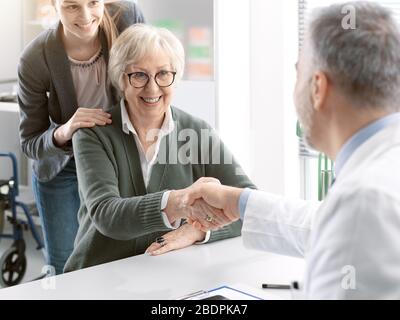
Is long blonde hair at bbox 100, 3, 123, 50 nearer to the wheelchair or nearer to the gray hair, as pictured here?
the gray hair

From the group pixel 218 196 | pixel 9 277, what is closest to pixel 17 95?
pixel 9 277

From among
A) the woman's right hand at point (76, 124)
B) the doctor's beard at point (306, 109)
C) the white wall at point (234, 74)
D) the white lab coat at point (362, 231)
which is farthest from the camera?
the white wall at point (234, 74)

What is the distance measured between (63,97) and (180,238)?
1.98ft

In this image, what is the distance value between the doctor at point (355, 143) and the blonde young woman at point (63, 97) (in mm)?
1003

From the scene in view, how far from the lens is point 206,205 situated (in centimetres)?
188

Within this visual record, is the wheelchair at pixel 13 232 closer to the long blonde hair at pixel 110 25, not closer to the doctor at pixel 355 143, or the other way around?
the long blonde hair at pixel 110 25

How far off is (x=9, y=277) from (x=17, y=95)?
1.95 ft

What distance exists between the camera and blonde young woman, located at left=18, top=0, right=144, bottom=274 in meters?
2.01

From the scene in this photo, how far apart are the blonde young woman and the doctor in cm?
100

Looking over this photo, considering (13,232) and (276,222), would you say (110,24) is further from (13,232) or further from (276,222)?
(276,222)

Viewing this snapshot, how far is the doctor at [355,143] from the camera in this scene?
962 millimetres

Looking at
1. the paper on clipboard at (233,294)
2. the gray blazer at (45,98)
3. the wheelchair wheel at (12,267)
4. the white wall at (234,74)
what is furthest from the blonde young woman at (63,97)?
the paper on clipboard at (233,294)

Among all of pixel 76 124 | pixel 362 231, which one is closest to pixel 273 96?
pixel 76 124

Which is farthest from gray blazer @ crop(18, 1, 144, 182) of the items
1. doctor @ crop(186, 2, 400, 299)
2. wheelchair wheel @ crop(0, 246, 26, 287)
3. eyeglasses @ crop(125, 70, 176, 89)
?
doctor @ crop(186, 2, 400, 299)
